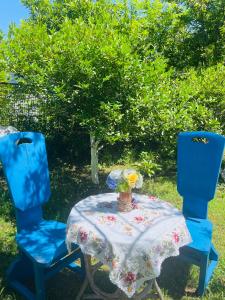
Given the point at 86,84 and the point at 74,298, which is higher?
the point at 86,84

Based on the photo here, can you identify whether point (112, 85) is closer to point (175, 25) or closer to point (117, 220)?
point (117, 220)

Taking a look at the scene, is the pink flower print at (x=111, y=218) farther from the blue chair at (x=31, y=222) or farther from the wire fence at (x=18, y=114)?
the wire fence at (x=18, y=114)

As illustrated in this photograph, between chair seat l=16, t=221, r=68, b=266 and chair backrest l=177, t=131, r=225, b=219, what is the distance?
151 cm

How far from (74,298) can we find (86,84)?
2908mm

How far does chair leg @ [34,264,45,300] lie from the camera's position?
3102 mm

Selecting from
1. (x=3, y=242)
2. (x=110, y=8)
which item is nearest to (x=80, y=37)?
(x=110, y=8)

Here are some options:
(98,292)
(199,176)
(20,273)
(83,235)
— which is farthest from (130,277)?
(199,176)

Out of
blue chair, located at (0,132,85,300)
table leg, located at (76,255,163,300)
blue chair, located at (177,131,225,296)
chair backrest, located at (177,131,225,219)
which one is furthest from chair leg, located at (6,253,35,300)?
chair backrest, located at (177,131,225,219)

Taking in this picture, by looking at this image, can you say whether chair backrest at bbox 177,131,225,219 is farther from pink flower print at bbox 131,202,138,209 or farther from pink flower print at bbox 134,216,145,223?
pink flower print at bbox 134,216,145,223

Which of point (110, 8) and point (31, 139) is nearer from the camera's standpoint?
point (31, 139)

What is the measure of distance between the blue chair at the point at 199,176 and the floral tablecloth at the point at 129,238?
0.88 metres

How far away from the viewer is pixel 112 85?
17.1 feet

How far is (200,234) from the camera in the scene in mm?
3551

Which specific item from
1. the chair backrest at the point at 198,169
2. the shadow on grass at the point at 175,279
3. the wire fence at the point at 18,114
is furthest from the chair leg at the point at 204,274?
the wire fence at the point at 18,114
